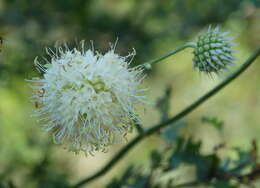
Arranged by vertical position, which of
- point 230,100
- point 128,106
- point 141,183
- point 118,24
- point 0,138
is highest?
point 118,24

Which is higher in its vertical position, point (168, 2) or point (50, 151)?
point (168, 2)

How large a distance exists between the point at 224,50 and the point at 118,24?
197 centimetres

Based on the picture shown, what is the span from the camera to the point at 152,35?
455 centimetres

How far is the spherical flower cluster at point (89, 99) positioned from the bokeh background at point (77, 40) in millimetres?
935

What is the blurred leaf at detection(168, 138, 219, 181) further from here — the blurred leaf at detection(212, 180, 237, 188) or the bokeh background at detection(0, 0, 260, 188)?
the bokeh background at detection(0, 0, 260, 188)

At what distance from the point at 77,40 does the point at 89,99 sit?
1861 mm

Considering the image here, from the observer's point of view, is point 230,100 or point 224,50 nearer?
point 224,50

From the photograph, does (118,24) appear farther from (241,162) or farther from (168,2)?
(241,162)

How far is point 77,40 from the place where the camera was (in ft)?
14.1

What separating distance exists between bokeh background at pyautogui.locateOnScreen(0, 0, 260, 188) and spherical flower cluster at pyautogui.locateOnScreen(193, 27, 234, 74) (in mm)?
959

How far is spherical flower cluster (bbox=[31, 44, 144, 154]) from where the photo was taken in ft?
8.31

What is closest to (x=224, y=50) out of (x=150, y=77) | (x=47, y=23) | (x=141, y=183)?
(x=141, y=183)

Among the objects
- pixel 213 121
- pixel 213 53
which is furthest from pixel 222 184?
pixel 213 53

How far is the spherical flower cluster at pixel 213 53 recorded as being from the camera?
2.74 m
